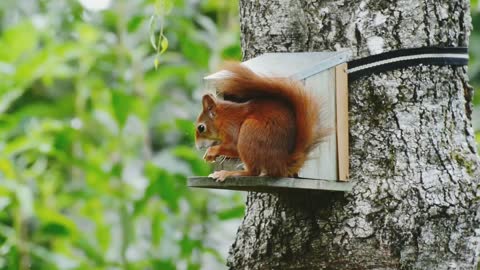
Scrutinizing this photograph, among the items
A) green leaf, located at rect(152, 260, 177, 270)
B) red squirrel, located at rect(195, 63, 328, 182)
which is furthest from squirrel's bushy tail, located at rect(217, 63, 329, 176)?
green leaf, located at rect(152, 260, 177, 270)

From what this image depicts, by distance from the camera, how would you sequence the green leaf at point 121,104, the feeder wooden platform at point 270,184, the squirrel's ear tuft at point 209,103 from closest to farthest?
1. the feeder wooden platform at point 270,184
2. the squirrel's ear tuft at point 209,103
3. the green leaf at point 121,104

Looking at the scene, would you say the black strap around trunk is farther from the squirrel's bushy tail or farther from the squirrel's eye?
the squirrel's eye

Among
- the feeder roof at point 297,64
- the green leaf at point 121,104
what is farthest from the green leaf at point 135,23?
the feeder roof at point 297,64

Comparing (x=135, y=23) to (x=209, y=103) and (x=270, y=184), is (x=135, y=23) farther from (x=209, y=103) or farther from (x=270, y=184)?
(x=270, y=184)

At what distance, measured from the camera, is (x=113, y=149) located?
392 centimetres

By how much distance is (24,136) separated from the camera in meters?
3.91

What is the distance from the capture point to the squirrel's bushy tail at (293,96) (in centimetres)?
197

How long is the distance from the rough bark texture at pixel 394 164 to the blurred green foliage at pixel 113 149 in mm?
1266

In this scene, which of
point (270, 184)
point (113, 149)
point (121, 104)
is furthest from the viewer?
point (113, 149)

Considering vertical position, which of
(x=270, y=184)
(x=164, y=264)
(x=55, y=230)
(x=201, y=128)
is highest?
(x=201, y=128)

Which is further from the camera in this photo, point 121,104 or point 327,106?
point 121,104

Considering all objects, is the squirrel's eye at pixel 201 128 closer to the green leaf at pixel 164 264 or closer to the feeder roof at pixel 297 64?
the feeder roof at pixel 297 64

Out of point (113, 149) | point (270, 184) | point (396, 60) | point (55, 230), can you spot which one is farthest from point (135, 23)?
point (270, 184)

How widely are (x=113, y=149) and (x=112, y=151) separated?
0.06m
